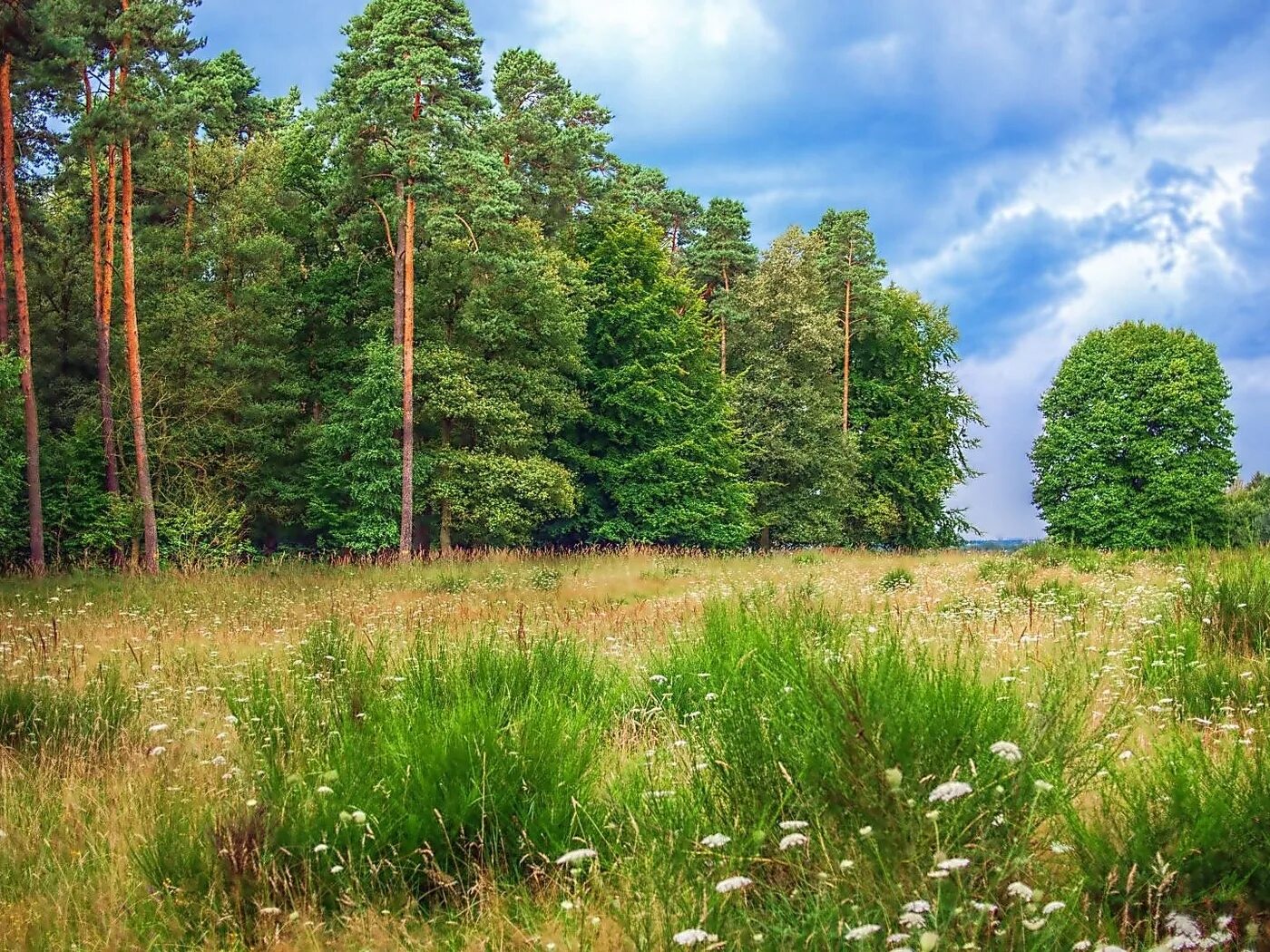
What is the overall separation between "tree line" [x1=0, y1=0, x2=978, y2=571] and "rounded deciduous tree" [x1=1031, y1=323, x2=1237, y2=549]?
961 centimetres

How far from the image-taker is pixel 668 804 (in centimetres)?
329

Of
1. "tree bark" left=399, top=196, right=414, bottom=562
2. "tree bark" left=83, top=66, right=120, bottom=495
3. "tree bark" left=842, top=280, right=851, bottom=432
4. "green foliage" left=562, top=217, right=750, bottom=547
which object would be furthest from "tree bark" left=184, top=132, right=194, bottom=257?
"tree bark" left=842, top=280, right=851, bottom=432

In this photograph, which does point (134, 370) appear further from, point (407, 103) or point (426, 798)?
point (426, 798)

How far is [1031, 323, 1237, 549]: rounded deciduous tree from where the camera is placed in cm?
3984

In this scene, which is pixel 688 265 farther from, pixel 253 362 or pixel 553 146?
pixel 253 362

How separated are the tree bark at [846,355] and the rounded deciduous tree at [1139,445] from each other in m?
9.30

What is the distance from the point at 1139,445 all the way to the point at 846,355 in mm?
13386

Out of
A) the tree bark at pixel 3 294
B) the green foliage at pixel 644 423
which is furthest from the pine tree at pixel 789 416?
the tree bark at pixel 3 294

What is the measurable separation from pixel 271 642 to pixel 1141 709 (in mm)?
8088

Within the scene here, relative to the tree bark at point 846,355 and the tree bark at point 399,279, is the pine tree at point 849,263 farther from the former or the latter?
the tree bark at point 399,279

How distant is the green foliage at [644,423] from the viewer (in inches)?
1367

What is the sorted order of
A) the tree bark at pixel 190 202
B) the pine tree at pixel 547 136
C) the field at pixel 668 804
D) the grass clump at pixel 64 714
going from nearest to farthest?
the field at pixel 668 804 < the grass clump at pixel 64 714 < the tree bark at pixel 190 202 < the pine tree at pixel 547 136

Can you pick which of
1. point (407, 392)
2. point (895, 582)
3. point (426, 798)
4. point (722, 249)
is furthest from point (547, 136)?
point (426, 798)

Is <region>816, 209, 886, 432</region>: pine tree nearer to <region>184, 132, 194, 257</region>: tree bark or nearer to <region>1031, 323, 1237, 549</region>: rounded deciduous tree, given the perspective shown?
<region>1031, 323, 1237, 549</region>: rounded deciduous tree
